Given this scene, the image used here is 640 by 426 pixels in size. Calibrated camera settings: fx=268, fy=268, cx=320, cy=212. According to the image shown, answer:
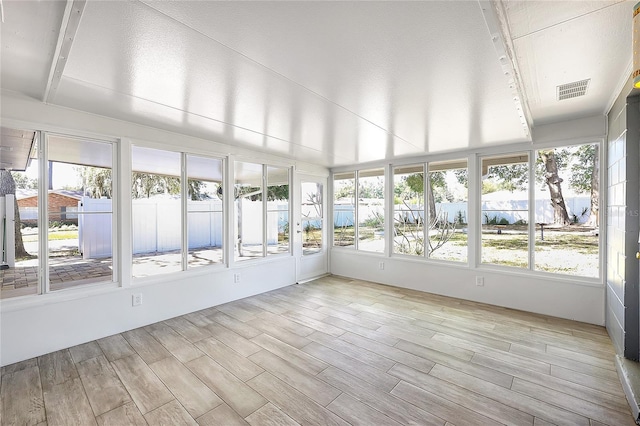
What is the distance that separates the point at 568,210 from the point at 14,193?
622 centimetres

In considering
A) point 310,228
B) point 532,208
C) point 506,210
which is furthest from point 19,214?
point 532,208

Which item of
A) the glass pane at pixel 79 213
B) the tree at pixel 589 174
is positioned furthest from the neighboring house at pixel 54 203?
the tree at pixel 589 174

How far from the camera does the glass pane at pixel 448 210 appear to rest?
4391mm

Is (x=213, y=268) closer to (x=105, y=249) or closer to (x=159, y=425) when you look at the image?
(x=105, y=249)

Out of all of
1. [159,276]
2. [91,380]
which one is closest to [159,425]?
[91,380]

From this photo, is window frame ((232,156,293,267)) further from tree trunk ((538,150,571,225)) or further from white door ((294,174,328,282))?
tree trunk ((538,150,571,225))

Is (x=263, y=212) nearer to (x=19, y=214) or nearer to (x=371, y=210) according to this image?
(x=371, y=210)

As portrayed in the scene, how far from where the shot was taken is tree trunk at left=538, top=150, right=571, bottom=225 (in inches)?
140

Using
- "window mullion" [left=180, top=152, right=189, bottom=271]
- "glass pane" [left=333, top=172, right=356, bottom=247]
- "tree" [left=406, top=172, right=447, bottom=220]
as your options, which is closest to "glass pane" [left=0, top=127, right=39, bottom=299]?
"window mullion" [left=180, top=152, right=189, bottom=271]

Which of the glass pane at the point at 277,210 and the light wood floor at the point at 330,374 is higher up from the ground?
the glass pane at the point at 277,210

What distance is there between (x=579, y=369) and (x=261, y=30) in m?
3.61

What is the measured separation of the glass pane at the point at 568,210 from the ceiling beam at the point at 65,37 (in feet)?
16.0

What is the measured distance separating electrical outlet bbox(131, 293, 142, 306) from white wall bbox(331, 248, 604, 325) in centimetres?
371

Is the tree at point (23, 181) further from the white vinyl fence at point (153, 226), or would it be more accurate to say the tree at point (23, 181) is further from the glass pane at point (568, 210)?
the glass pane at point (568, 210)
